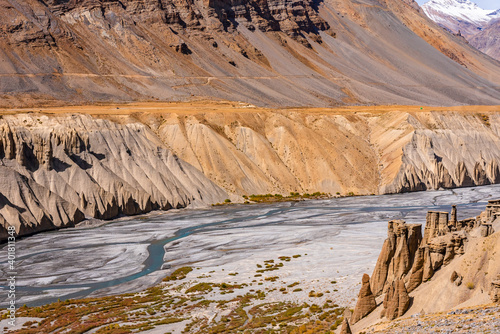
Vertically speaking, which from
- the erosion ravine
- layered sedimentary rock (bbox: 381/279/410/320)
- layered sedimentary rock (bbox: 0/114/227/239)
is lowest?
the erosion ravine

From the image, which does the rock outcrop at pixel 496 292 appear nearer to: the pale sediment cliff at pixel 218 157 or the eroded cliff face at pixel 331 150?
the pale sediment cliff at pixel 218 157

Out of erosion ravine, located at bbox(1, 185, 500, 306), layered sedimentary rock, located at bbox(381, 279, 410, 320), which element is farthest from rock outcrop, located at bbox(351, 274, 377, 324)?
erosion ravine, located at bbox(1, 185, 500, 306)

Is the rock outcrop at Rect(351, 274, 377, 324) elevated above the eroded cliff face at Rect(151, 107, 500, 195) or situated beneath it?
situated beneath

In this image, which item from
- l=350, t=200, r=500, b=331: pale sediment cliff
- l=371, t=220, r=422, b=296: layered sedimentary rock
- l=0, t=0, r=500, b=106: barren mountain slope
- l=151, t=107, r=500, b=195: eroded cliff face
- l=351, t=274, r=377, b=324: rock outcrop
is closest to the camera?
l=350, t=200, r=500, b=331: pale sediment cliff

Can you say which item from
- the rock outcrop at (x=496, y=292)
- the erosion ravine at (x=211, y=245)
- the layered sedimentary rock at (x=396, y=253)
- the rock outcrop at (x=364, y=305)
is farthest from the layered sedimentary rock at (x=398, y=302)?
the erosion ravine at (x=211, y=245)

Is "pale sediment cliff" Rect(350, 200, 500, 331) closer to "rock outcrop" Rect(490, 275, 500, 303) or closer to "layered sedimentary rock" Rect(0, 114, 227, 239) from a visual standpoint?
"rock outcrop" Rect(490, 275, 500, 303)

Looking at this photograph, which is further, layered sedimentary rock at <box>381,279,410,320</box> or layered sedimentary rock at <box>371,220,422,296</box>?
layered sedimentary rock at <box>371,220,422,296</box>

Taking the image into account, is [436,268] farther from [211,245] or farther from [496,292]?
[211,245]
